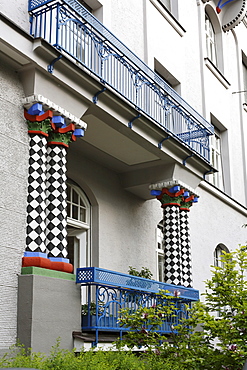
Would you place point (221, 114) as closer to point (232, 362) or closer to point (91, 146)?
point (91, 146)

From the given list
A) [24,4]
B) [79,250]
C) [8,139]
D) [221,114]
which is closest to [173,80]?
[221,114]

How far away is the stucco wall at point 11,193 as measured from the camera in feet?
28.4

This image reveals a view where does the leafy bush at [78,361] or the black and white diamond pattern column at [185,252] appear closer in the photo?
the leafy bush at [78,361]

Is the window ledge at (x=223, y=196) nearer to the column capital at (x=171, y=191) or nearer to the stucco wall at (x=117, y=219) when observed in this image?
the stucco wall at (x=117, y=219)

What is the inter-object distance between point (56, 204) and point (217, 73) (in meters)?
13.7

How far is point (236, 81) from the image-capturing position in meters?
24.5

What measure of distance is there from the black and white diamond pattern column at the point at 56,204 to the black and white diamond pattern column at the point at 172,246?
467 centimetres

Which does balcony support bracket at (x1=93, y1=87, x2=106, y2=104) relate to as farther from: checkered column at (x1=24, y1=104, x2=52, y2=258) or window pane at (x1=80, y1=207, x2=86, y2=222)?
window pane at (x1=80, y1=207, x2=86, y2=222)

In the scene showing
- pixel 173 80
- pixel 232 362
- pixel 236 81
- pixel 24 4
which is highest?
pixel 236 81

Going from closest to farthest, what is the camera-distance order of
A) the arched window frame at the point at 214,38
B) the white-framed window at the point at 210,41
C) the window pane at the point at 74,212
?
the window pane at the point at 74,212
the white-framed window at the point at 210,41
the arched window frame at the point at 214,38

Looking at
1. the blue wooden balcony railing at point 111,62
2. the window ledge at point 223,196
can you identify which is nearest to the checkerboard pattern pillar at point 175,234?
the blue wooden balcony railing at point 111,62

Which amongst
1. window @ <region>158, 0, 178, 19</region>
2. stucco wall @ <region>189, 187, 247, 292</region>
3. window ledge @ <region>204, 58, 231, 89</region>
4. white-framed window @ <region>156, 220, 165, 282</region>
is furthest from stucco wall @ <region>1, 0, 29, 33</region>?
window ledge @ <region>204, 58, 231, 89</region>

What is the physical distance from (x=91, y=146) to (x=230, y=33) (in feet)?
44.6

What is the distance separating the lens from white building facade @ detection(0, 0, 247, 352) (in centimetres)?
918
